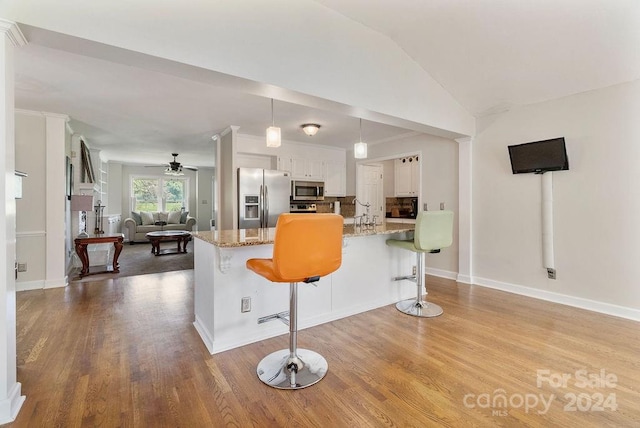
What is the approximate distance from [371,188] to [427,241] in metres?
3.71

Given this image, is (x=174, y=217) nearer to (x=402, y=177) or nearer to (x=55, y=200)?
(x=55, y=200)

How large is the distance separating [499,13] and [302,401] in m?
3.34

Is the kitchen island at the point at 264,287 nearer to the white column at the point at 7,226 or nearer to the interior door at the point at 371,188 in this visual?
the white column at the point at 7,226

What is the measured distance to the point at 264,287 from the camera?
2576 millimetres

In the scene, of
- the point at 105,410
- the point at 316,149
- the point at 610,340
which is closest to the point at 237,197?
the point at 316,149

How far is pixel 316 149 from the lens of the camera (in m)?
6.18

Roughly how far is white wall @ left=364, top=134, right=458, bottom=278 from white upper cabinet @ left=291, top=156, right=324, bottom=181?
180 centimetres

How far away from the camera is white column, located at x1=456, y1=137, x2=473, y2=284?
427cm

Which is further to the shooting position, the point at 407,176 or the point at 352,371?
the point at 407,176

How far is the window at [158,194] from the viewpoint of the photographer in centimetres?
952

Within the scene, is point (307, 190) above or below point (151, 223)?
above

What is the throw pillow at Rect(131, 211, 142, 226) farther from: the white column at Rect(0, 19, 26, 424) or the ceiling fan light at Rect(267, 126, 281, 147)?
the white column at Rect(0, 19, 26, 424)

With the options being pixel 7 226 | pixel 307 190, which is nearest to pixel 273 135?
Answer: pixel 7 226

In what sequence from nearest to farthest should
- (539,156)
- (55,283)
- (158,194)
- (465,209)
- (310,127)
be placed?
(539,156), (55,283), (465,209), (310,127), (158,194)
